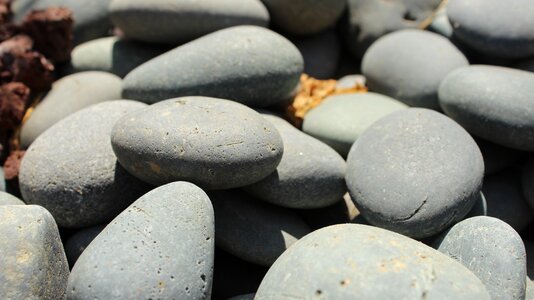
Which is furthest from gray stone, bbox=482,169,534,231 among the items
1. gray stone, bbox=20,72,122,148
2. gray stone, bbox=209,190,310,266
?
gray stone, bbox=20,72,122,148

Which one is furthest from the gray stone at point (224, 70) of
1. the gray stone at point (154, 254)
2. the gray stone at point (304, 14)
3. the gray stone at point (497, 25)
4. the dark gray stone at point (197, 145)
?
the gray stone at point (497, 25)

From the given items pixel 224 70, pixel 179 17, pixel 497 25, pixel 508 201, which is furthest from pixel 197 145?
pixel 497 25

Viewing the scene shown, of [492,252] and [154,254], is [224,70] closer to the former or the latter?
[154,254]

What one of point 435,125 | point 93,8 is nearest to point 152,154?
point 435,125

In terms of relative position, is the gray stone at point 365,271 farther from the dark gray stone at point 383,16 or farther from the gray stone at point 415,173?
the dark gray stone at point 383,16

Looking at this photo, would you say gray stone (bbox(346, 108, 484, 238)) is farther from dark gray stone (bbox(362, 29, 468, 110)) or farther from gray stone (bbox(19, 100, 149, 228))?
gray stone (bbox(19, 100, 149, 228))

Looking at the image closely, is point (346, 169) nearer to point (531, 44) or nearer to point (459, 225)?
point (459, 225)
